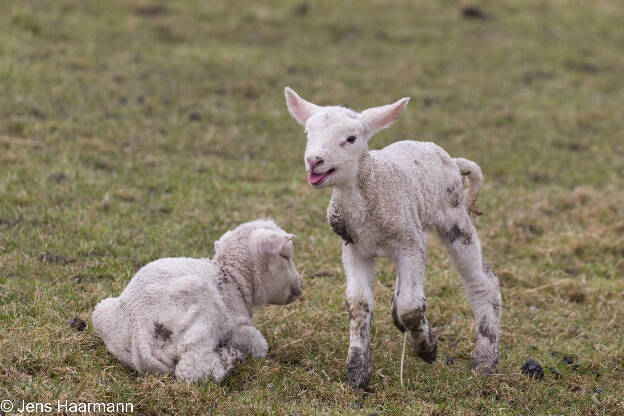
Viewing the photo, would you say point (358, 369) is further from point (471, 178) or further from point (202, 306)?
point (471, 178)

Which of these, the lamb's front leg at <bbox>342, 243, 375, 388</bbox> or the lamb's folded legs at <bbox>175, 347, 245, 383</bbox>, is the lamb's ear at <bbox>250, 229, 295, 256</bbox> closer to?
the lamb's front leg at <bbox>342, 243, 375, 388</bbox>

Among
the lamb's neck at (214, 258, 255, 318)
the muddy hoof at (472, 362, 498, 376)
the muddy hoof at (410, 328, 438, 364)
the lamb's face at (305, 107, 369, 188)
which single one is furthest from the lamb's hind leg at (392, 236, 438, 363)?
the lamb's neck at (214, 258, 255, 318)

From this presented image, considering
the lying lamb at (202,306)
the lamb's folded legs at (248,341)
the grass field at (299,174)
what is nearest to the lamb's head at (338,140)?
the lying lamb at (202,306)

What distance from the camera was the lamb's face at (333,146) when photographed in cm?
550

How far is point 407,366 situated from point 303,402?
1.20m

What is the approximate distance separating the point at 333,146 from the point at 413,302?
1.26m

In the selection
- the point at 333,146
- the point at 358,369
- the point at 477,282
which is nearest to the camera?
the point at 333,146

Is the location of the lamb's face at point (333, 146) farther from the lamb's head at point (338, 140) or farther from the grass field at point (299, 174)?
the grass field at point (299, 174)

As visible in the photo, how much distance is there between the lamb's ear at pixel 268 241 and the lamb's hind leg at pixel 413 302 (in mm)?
959

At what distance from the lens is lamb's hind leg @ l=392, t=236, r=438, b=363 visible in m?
5.78

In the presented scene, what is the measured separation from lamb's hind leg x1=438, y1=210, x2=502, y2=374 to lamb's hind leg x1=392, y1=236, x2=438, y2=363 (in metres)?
0.57

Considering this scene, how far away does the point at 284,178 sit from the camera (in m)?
11.2

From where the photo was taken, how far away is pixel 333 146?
18.3 ft

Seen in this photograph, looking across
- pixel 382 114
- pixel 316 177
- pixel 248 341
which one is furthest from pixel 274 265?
pixel 382 114
